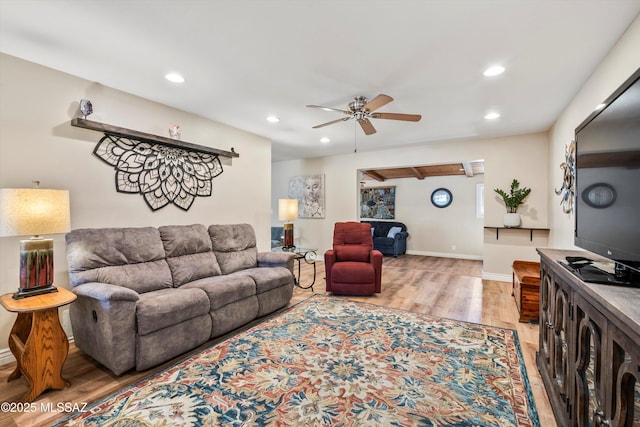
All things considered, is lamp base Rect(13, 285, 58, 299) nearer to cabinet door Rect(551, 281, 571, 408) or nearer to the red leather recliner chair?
the red leather recliner chair

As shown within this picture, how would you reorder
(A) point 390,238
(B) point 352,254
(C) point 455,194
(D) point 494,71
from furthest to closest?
(C) point 455,194, (A) point 390,238, (B) point 352,254, (D) point 494,71

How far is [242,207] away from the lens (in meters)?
4.49

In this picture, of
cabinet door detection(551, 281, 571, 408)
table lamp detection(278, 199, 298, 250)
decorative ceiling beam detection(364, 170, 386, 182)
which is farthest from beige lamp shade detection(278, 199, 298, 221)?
decorative ceiling beam detection(364, 170, 386, 182)

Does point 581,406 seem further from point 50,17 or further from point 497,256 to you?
point 497,256

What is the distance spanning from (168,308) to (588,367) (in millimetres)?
2518

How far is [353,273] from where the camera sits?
3988 mm

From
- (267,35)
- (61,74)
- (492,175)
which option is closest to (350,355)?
Result: (267,35)

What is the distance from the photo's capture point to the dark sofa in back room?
7719 mm

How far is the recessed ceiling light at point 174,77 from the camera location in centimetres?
269

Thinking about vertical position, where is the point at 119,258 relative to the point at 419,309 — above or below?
above

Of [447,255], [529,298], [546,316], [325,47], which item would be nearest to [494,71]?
[325,47]

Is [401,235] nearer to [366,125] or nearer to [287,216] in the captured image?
[287,216]

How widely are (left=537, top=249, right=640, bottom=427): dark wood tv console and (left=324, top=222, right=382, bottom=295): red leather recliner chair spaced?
7.10 feet

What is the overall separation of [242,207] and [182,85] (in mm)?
1976
